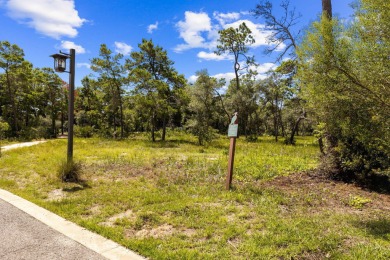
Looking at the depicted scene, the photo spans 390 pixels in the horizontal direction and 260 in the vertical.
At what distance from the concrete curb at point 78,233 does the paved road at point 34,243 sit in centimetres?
8

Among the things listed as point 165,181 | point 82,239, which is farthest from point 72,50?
point 82,239

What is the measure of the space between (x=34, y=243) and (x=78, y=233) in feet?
1.68

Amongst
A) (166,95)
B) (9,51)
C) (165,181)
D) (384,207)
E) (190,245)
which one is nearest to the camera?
(190,245)

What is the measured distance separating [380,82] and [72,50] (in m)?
6.75

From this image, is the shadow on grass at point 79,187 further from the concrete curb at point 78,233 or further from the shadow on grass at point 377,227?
the shadow on grass at point 377,227

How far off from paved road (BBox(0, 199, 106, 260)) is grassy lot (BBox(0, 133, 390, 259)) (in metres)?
0.42

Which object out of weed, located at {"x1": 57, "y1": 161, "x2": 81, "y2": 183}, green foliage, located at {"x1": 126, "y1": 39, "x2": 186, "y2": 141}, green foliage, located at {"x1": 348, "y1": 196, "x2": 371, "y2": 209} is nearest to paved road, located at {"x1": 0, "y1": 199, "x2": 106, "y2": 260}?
weed, located at {"x1": 57, "y1": 161, "x2": 81, "y2": 183}

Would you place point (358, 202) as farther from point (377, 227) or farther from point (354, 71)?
point (354, 71)

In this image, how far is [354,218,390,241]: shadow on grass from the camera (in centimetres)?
352

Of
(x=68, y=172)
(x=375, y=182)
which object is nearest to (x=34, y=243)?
(x=68, y=172)

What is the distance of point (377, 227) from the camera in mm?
3807

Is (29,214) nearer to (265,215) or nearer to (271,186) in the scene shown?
(265,215)

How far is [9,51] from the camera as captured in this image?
2073 centimetres

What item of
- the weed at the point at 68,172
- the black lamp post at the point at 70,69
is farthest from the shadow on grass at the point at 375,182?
the black lamp post at the point at 70,69
